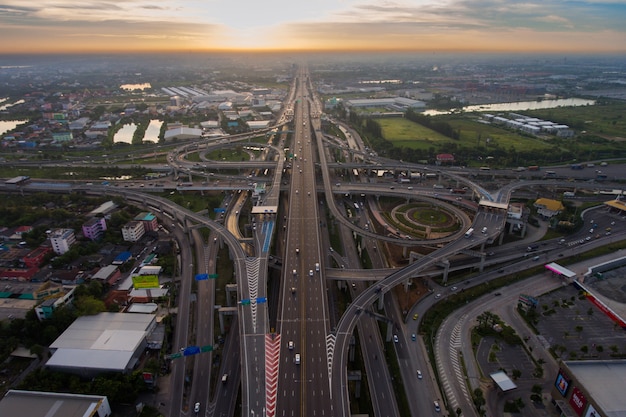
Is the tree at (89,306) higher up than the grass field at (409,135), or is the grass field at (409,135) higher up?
the grass field at (409,135)

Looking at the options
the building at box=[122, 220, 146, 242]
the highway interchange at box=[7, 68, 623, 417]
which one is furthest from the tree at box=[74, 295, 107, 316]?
the building at box=[122, 220, 146, 242]

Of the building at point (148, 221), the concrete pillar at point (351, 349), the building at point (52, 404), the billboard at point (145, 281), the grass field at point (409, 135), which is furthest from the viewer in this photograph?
the grass field at point (409, 135)

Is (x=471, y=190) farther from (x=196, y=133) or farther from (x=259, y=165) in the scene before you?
(x=196, y=133)

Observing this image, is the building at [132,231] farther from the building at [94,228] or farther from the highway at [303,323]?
the highway at [303,323]

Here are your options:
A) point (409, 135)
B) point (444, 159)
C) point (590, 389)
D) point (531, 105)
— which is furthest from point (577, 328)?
point (531, 105)

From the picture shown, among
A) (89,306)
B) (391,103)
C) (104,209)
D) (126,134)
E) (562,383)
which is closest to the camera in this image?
(562,383)

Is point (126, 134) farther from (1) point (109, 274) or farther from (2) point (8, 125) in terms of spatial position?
(1) point (109, 274)

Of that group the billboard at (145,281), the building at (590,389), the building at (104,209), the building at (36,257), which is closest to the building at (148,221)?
the building at (104,209)
